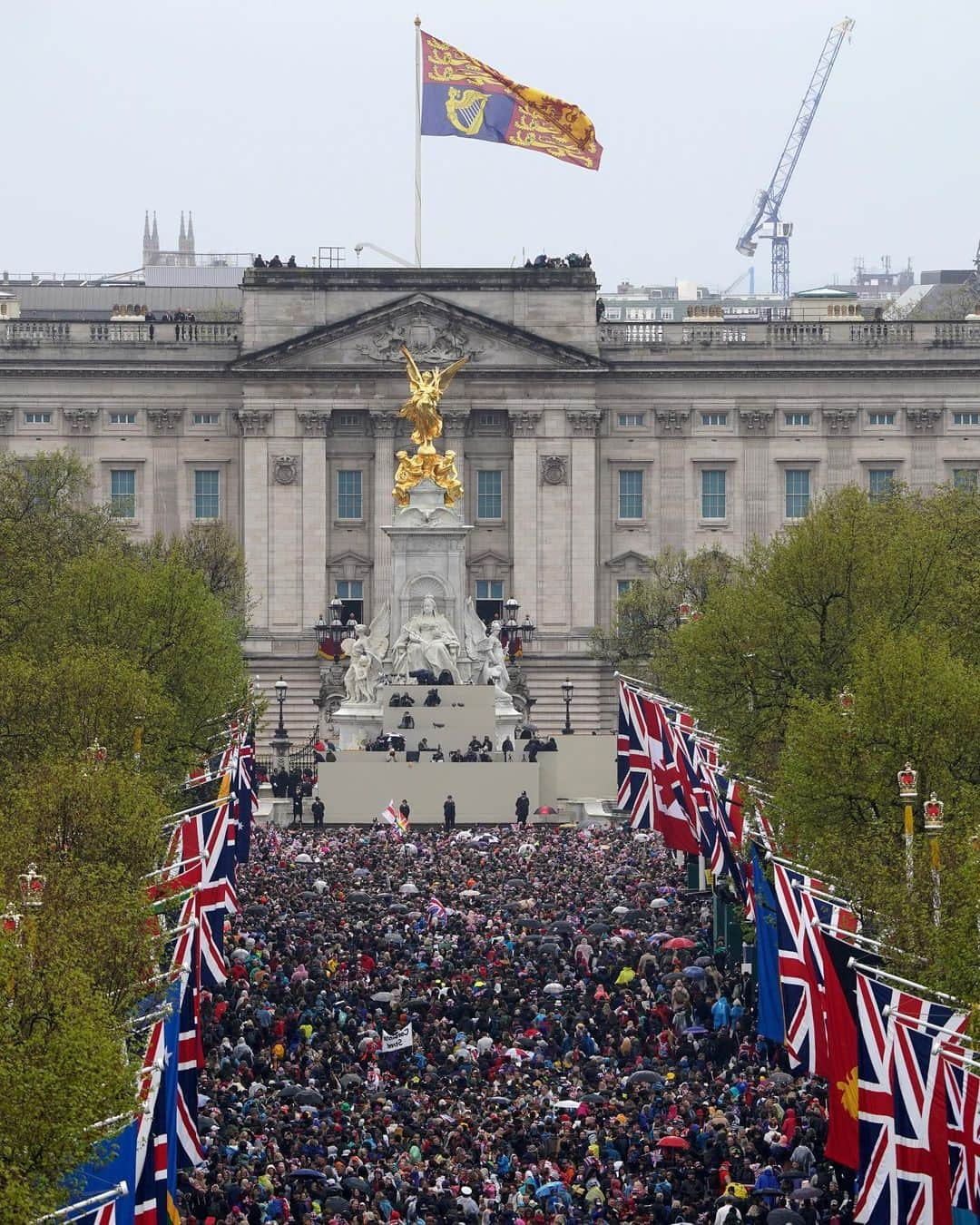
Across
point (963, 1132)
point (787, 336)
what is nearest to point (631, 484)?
point (787, 336)

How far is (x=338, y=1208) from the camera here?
45031 mm

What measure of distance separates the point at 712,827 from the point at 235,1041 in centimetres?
1311

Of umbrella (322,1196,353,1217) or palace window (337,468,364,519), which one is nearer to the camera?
umbrella (322,1196,353,1217)

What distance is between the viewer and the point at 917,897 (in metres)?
47.7

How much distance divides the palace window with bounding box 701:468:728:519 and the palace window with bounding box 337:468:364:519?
55.2ft

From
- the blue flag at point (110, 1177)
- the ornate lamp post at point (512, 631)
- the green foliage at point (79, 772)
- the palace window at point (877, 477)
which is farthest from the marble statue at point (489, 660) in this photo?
the blue flag at point (110, 1177)

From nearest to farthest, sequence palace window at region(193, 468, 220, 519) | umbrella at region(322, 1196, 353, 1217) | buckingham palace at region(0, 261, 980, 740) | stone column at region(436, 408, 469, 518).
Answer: umbrella at region(322, 1196, 353, 1217) < buckingham palace at region(0, 261, 980, 740) < stone column at region(436, 408, 469, 518) < palace window at region(193, 468, 220, 519)

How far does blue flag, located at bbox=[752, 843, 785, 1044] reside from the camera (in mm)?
51469

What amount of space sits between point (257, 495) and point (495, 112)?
22.0m

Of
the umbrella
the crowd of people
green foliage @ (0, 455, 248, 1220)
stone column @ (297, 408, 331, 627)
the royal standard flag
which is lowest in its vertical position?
the umbrella

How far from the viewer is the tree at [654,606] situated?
12512cm

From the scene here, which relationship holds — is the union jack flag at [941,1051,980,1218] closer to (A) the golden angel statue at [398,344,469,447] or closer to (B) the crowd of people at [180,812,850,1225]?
(B) the crowd of people at [180,812,850,1225]

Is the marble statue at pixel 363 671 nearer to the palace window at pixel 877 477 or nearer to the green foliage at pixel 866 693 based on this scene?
the green foliage at pixel 866 693

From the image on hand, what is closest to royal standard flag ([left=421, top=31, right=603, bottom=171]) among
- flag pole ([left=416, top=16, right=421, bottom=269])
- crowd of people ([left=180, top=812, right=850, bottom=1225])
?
flag pole ([left=416, top=16, right=421, bottom=269])
